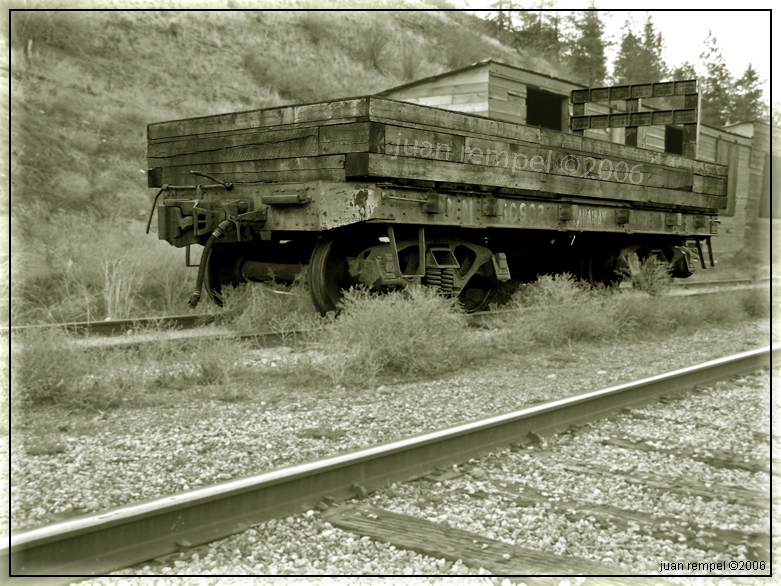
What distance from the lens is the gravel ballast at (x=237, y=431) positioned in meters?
3.58

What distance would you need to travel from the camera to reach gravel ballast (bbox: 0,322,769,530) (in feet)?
11.7

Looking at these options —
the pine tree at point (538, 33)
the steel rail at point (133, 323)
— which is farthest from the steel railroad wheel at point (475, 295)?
the pine tree at point (538, 33)

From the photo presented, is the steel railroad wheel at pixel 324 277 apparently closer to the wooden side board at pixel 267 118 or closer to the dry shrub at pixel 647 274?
the wooden side board at pixel 267 118

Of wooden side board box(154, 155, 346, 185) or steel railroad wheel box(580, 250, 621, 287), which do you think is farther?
steel railroad wheel box(580, 250, 621, 287)

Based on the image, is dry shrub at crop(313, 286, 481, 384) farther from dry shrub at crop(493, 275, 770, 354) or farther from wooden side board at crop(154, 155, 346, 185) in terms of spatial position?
wooden side board at crop(154, 155, 346, 185)

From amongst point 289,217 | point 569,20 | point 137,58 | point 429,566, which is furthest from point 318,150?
point 569,20

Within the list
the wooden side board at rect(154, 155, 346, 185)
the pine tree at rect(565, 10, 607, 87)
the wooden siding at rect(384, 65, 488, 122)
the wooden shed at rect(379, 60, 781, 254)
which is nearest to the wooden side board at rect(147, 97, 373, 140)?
the wooden side board at rect(154, 155, 346, 185)

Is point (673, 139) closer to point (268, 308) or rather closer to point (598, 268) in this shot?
point (598, 268)

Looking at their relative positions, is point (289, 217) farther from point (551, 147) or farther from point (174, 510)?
point (174, 510)

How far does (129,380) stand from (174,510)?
9.18ft

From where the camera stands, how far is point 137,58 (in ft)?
72.4

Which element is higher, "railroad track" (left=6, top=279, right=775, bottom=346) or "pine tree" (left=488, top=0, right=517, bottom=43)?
"pine tree" (left=488, top=0, right=517, bottom=43)

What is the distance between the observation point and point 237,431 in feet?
15.1
